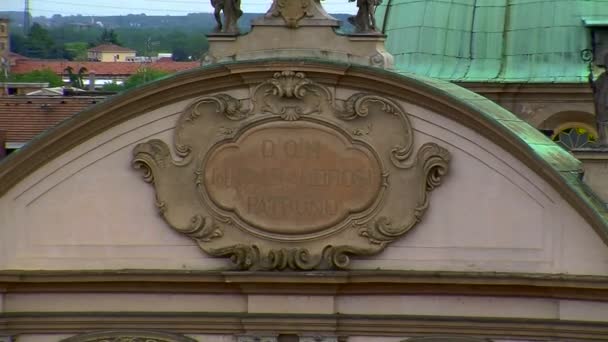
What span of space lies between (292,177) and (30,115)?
2604 cm

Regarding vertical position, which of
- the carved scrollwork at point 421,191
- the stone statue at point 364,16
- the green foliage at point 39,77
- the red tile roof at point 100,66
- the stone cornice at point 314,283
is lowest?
the stone cornice at point 314,283

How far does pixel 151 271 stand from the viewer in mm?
26156

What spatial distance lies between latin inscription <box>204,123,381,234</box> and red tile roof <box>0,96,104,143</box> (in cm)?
2208

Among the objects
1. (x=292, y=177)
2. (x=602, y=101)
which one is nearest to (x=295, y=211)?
(x=292, y=177)

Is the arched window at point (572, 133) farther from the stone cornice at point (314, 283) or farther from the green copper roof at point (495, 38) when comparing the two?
the stone cornice at point (314, 283)

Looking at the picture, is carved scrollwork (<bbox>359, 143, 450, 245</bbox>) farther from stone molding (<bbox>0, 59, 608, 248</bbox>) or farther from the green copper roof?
the green copper roof

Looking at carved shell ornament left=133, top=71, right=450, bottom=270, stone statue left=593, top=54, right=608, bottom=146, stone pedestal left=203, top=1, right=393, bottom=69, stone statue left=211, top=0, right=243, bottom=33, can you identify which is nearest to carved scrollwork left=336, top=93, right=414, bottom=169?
carved shell ornament left=133, top=71, right=450, bottom=270

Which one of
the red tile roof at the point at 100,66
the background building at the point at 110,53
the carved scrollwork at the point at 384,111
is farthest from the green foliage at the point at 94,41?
the carved scrollwork at the point at 384,111

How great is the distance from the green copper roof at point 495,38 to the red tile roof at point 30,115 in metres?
9.80

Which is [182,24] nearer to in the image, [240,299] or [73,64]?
[73,64]

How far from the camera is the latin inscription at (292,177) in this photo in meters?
25.9

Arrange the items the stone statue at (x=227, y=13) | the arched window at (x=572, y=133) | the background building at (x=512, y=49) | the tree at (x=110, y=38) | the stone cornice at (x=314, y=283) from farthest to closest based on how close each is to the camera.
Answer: the tree at (x=110, y=38), the background building at (x=512, y=49), the arched window at (x=572, y=133), the stone statue at (x=227, y=13), the stone cornice at (x=314, y=283)

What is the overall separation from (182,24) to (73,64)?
40.9 metres

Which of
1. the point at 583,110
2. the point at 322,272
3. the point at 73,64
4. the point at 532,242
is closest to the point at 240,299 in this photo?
the point at 322,272
